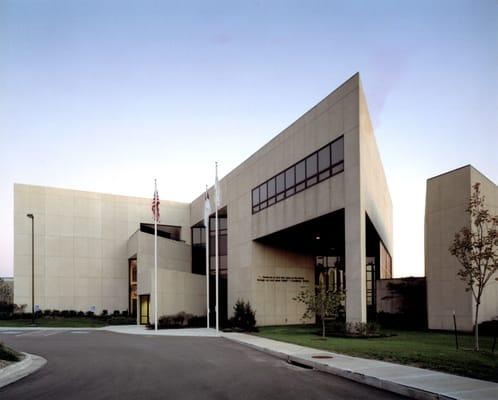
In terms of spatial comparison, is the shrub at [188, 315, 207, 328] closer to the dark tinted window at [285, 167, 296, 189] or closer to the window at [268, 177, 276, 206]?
the window at [268, 177, 276, 206]

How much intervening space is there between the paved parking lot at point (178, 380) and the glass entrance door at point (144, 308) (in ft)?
77.3

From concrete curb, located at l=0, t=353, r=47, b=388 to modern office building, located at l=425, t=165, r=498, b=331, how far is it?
64.7ft

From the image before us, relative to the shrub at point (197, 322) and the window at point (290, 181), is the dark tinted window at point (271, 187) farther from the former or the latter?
the shrub at point (197, 322)

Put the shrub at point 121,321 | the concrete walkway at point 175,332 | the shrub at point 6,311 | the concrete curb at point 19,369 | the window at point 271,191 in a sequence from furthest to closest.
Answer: the shrub at point 6,311 → the shrub at point 121,321 → the window at point 271,191 → the concrete walkway at point 175,332 → the concrete curb at point 19,369

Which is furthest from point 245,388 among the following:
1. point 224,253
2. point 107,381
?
point 224,253

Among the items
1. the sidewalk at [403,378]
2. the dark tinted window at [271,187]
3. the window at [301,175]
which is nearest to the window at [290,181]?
the window at [301,175]

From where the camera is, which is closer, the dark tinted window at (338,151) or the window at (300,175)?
the dark tinted window at (338,151)

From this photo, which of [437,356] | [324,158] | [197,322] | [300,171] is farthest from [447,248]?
[197,322]

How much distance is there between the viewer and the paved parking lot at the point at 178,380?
10.2 m

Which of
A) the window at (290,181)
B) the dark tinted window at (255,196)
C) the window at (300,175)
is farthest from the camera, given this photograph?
the dark tinted window at (255,196)

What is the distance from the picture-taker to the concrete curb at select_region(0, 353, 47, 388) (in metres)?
12.4

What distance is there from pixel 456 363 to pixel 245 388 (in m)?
5.83

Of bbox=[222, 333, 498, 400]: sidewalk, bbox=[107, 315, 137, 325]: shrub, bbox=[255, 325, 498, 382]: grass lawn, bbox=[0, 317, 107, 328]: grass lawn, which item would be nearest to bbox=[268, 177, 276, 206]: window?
bbox=[255, 325, 498, 382]: grass lawn

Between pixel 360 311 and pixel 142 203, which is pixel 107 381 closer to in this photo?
pixel 360 311
